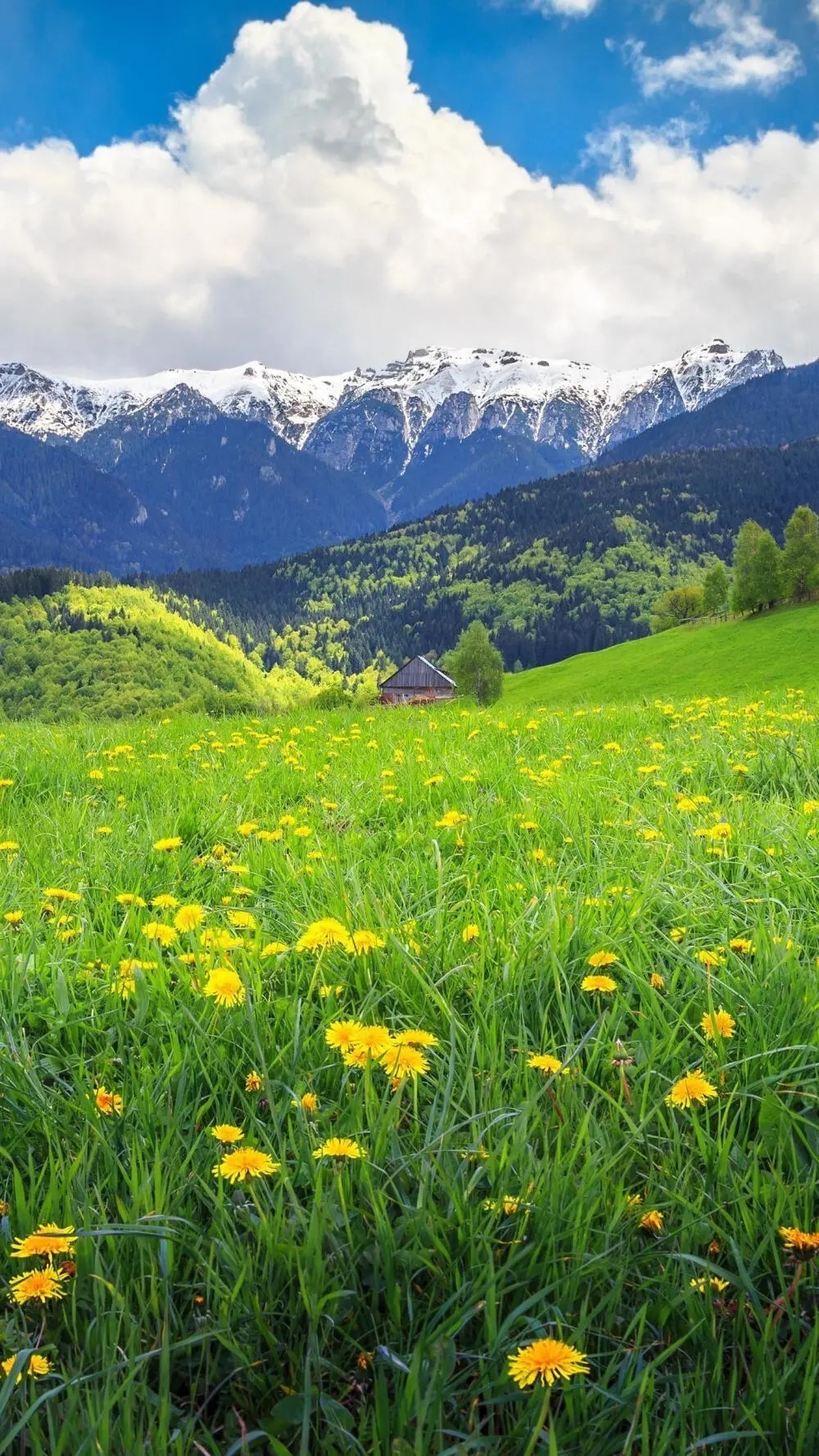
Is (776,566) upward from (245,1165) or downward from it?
upward

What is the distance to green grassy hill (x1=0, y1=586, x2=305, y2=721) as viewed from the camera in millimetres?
146625

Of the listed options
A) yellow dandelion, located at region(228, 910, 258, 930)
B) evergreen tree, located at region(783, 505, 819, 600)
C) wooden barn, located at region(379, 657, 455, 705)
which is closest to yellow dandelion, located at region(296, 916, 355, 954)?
yellow dandelion, located at region(228, 910, 258, 930)

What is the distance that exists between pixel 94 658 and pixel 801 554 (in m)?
135

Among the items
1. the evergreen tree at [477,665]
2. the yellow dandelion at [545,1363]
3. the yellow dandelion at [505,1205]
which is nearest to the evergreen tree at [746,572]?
the evergreen tree at [477,665]

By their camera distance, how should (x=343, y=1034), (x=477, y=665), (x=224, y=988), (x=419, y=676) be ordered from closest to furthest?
(x=343, y=1034) < (x=224, y=988) < (x=477, y=665) < (x=419, y=676)

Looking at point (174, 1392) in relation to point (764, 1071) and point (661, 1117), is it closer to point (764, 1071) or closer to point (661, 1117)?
point (661, 1117)

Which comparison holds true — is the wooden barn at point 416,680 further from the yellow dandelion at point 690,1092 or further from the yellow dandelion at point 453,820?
the yellow dandelion at point 690,1092

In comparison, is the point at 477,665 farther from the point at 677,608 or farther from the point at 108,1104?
the point at 108,1104

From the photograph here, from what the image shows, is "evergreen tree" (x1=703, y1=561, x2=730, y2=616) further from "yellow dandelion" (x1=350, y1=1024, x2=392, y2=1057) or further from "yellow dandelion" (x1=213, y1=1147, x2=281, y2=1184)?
"yellow dandelion" (x1=213, y1=1147, x2=281, y2=1184)

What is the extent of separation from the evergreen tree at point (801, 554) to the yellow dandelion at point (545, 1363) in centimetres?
7936

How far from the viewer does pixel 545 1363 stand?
114 centimetres

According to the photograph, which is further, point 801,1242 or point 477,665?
point 477,665

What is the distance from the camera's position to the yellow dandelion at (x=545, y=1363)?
1132 millimetres

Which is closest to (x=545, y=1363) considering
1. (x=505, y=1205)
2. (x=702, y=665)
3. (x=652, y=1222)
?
(x=505, y=1205)
